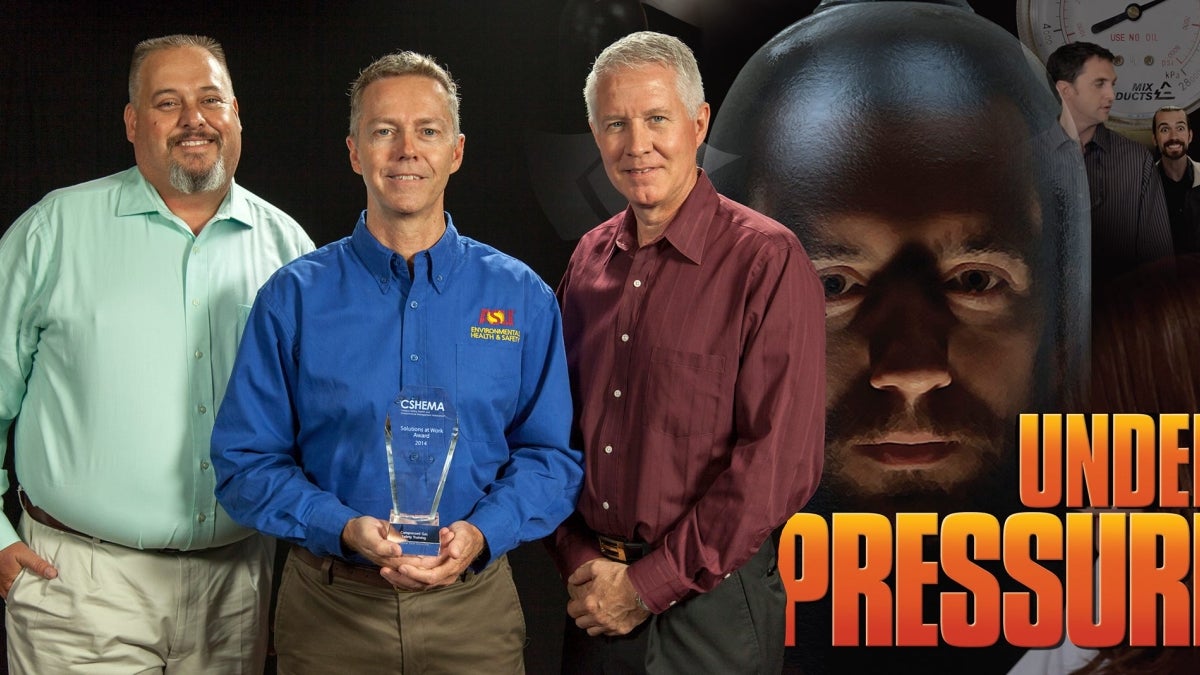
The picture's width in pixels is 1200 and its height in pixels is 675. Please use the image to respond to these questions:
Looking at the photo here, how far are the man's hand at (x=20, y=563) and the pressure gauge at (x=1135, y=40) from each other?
121 inches

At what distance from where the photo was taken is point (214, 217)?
8.27ft

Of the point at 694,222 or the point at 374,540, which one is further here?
the point at 694,222

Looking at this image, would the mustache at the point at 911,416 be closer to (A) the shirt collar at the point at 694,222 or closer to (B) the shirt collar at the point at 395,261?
(A) the shirt collar at the point at 694,222

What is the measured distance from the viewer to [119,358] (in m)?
2.40

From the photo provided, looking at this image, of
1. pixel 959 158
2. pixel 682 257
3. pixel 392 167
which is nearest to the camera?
pixel 392 167

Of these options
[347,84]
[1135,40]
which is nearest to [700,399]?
[347,84]

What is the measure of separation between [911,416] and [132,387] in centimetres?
225

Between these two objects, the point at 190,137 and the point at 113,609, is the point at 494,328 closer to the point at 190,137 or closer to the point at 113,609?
the point at 190,137

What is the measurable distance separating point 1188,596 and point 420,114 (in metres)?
2.92

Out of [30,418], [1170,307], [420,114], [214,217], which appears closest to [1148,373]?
[1170,307]

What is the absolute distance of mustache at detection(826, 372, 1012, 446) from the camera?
11.7ft

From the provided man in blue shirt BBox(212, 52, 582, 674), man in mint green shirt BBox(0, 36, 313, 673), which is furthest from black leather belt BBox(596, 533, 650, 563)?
man in mint green shirt BBox(0, 36, 313, 673)

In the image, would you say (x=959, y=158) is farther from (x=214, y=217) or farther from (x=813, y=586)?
(x=214, y=217)

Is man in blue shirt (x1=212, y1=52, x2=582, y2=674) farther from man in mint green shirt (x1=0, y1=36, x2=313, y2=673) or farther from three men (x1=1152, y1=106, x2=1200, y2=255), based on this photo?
three men (x1=1152, y1=106, x2=1200, y2=255)
